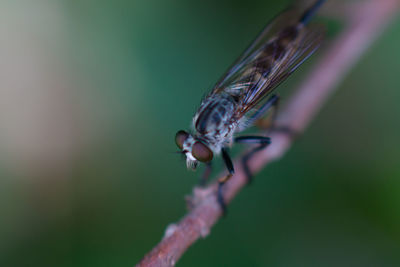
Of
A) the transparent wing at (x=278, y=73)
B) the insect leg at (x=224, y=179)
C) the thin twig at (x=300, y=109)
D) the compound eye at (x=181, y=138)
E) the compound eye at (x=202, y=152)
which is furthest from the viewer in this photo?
the transparent wing at (x=278, y=73)

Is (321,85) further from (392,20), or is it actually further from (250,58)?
(392,20)

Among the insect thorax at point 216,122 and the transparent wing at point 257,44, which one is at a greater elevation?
the transparent wing at point 257,44

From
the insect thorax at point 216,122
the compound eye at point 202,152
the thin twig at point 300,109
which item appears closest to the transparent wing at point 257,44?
the insect thorax at point 216,122

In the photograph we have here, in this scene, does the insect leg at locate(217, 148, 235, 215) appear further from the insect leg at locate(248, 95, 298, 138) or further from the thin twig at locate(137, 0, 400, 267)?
the insect leg at locate(248, 95, 298, 138)

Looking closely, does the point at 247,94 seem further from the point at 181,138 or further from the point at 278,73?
the point at 181,138

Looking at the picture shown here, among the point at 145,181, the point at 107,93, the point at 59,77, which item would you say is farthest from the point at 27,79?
the point at 145,181

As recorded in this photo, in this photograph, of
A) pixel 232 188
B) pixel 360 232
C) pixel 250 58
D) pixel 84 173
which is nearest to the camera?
pixel 232 188

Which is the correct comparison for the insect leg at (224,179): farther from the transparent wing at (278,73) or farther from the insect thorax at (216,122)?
the transparent wing at (278,73)
